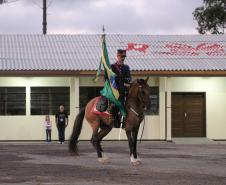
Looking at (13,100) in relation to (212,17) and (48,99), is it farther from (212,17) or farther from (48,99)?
(212,17)

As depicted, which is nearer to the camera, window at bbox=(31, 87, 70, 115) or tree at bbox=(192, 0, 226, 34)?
window at bbox=(31, 87, 70, 115)

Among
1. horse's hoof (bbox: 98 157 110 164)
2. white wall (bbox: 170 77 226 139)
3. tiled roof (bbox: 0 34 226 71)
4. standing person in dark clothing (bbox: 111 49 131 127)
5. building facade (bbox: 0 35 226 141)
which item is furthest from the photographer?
white wall (bbox: 170 77 226 139)

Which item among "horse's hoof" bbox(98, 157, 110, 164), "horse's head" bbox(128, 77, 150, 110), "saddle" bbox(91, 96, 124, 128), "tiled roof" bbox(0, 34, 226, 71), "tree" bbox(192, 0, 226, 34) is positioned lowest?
"horse's hoof" bbox(98, 157, 110, 164)

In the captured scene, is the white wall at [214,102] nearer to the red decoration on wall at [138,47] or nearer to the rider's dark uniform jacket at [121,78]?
the red decoration on wall at [138,47]

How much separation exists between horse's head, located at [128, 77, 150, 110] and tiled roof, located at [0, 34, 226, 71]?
42.6ft

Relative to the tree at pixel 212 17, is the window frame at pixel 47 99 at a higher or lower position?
lower

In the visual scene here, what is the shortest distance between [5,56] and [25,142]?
451cm

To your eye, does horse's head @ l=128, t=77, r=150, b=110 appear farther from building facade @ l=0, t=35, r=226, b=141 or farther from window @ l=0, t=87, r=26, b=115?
window @ l=0, t=87, r=26, b=115

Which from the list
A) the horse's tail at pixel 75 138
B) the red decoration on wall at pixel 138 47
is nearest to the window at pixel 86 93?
the red decoration on wall at pixel 138 47

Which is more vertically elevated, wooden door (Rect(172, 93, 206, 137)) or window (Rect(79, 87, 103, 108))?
window (Rect(79, 87, 103, 108))

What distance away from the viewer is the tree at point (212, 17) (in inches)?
2175

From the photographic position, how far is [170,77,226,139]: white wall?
29281mm

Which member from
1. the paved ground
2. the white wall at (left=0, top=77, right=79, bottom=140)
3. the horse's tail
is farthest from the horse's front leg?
the white wall at (left=0, top=77, right=79, bottom=140)

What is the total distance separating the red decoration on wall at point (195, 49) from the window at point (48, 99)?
5.53 m
